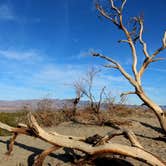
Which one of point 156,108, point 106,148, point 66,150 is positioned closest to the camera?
point 106,148

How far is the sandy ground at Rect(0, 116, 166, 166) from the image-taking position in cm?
855

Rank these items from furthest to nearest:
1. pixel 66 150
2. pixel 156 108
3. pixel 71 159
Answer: pixel 156 108
pixel 66 150
pixel 71 159

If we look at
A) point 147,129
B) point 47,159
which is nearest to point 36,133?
point 47,159

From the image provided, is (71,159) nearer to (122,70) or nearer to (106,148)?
(106,148)

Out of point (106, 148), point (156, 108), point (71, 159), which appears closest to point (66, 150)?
point (71, 159)

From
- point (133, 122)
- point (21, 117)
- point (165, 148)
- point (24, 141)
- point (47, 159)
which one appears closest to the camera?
point (47, 159)

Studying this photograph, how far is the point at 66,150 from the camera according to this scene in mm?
9000

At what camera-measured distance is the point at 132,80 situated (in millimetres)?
11414

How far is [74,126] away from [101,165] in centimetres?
667

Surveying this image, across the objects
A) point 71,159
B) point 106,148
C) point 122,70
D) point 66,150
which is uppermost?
point 122,70

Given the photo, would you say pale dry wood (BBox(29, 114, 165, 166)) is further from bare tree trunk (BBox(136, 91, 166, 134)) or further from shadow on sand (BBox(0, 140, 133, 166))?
bare tree trunk (BBox(136, 91, 166, 134))

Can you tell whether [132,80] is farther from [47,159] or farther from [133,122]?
[47,159]

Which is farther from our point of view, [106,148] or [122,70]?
[122,70]

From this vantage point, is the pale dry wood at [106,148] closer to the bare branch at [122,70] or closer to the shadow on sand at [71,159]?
the shadow on sand at [71,159]
